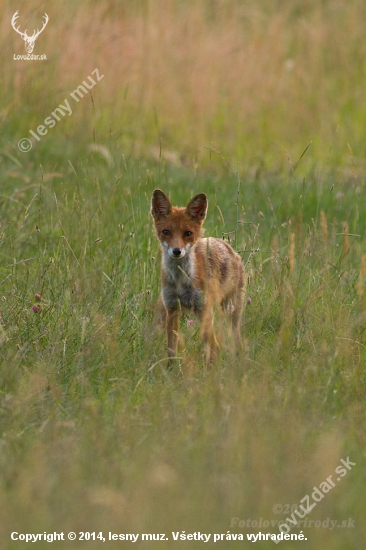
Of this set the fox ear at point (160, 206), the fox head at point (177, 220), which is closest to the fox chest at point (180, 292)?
the fox head at point (177, 220)

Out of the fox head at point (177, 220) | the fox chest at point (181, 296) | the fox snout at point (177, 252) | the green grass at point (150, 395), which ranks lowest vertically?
the green grass at point (150, 395)

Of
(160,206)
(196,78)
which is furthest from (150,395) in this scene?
(196,78)

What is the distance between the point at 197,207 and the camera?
6.00 metres

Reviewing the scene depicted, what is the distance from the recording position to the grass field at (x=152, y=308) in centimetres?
349

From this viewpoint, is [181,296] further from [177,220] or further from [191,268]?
[177,220]

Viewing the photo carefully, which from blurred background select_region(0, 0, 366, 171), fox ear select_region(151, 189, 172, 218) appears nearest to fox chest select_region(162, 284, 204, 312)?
fox ear select_region(151, 189, 172, 218)

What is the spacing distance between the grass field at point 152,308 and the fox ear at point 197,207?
28 cm

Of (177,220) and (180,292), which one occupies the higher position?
(177,220)

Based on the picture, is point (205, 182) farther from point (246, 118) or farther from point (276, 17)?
point (276, 17)

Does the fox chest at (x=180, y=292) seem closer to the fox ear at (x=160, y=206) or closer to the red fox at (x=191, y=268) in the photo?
the red fox at (x=191, y=268)

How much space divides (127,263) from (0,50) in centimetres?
402

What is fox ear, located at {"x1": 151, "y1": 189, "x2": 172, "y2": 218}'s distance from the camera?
5.96 metres

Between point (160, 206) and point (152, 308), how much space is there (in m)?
0.71

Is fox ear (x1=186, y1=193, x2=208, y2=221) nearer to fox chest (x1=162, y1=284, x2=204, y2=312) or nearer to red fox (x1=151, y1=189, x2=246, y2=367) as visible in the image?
red fox (x1=151, y1=189, x2=246, y2=367)
